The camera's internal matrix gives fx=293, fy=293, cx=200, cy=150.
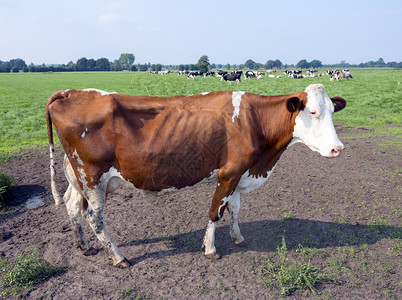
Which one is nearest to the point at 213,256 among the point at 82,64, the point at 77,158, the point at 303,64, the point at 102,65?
the point at 77,158

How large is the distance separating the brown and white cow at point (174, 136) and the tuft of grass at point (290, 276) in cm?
111

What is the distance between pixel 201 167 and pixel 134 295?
1.88 metres

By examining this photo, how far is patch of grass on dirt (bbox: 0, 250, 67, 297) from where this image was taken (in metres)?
3.92

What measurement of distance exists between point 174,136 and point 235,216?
1815 millimetres

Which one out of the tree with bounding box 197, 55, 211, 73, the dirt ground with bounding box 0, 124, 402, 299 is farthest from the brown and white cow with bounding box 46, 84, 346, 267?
the tree with bounding box 197, 55, 211, 73

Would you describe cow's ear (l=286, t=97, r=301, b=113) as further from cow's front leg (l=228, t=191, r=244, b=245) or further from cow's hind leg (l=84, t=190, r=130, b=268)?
cow's hind leg (l=84, t=190, r=130, b=268)

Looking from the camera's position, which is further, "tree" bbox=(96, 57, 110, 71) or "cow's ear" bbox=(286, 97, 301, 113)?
"tree" bbox=(96, 57, 110, 71)

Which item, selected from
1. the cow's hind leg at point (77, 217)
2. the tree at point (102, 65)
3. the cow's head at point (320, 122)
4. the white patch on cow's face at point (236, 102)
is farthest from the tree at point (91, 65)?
the cow's head at point (320, 122)

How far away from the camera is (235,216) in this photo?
191 inches

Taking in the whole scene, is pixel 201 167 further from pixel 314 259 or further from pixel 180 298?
pixel 314 259

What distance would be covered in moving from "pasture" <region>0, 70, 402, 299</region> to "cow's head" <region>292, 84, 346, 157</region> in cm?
147

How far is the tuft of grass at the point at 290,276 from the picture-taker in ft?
12.9

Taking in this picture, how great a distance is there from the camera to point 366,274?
4.18 meters

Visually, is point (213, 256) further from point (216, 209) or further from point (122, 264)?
point (122, 264)
